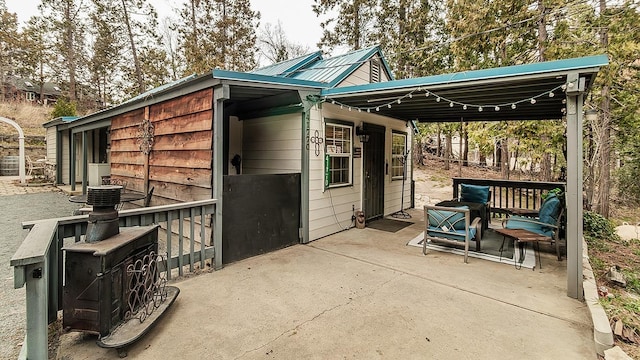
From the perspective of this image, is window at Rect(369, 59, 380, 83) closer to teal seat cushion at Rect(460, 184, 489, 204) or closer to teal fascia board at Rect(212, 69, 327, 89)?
teal fascia board at Rect(212, 69, 327, 89)

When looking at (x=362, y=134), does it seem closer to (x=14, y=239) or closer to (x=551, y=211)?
(x=551, y=211)

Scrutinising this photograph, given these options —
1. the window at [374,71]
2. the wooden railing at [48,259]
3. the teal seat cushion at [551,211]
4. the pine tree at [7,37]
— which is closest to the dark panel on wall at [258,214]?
the wooden railing at [48,259]

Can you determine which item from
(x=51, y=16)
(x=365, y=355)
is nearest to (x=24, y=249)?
(x=365, y=355)

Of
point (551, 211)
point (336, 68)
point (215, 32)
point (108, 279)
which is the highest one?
point (215, 32)

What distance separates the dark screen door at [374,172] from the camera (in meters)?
6.61

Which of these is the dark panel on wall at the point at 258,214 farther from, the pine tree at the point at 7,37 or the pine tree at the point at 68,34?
the pine tree at the point at 7,37

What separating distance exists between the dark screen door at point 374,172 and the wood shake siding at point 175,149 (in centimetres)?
345

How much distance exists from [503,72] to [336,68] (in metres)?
4.14

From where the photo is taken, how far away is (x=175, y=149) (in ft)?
16.5

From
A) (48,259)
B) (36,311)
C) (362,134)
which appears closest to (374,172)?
(362,134)

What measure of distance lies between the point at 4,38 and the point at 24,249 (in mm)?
28179

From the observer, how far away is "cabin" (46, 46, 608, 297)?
3669mm

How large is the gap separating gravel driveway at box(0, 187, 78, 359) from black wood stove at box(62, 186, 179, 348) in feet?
2.24

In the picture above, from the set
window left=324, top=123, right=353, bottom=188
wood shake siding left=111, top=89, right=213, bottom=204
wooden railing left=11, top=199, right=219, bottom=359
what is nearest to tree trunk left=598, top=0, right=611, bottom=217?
window left=324, top=123, right=353, bottom=188
